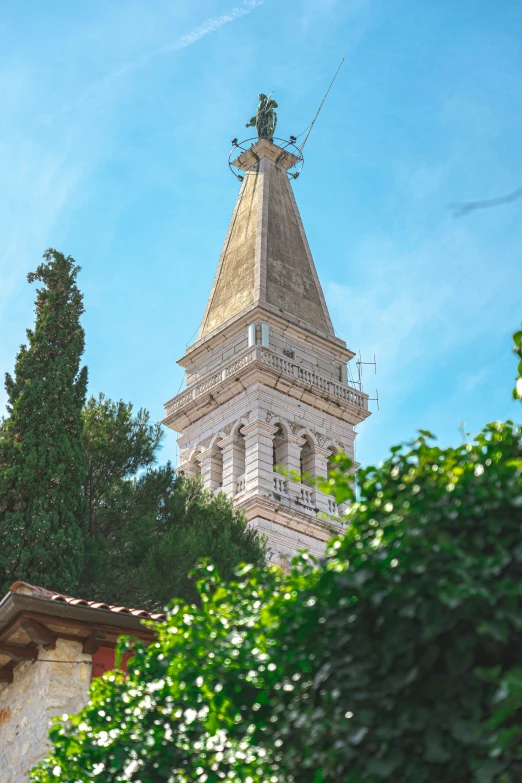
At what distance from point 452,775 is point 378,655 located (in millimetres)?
663

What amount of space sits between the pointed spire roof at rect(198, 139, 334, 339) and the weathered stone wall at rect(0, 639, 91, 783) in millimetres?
24867

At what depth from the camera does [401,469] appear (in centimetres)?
675

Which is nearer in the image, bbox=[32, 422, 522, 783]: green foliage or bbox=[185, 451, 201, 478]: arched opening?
bbox=[32, 422, 522, 783]: green foliage

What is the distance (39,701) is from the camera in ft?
38.7

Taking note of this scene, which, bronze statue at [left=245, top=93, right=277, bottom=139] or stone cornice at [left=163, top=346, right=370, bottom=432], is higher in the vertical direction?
bronze statue at [left=245, top=93, right=277, bottom=139]

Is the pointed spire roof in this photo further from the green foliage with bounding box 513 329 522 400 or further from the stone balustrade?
the green foliage with bounding box 513 329 522 400

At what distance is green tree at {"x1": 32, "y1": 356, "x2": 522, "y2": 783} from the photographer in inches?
220

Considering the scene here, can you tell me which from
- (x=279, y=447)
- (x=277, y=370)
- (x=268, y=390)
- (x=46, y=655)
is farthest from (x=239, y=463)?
(x=46, y=655)

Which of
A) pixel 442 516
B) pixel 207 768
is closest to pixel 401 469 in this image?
pixel 442 516

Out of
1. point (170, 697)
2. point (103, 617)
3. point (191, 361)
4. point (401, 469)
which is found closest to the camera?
point (401, 469)

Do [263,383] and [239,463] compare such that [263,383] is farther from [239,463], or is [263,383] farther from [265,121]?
[265,121]

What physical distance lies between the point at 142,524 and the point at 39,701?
9.61 meters

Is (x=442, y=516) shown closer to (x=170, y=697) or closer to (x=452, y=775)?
(x=452, y=775)

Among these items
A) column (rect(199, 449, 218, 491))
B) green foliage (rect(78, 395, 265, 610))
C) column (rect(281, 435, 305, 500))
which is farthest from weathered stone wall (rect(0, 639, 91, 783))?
column (rect(199, 449, 218, 491))
